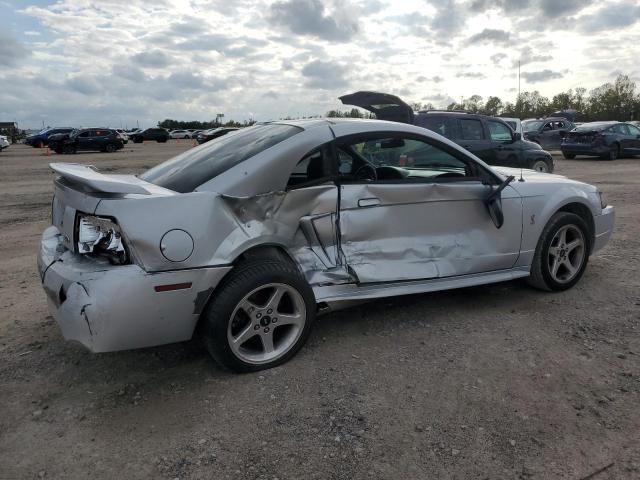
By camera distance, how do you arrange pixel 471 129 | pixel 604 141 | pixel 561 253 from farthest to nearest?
pixel 604 141
pixel 471 129
pixel 561 253

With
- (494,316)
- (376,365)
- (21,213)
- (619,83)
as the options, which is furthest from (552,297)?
(619,83)

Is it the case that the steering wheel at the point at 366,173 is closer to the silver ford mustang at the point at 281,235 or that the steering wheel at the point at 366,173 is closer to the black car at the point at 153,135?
the silver ford mustang at the point at 281,235

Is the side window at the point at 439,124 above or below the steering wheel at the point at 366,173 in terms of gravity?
above

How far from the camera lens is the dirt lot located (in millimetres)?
2518

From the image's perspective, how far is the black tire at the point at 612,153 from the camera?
63.3 ft

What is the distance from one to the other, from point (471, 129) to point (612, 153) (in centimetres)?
1213

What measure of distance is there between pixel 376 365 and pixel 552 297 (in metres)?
2.05

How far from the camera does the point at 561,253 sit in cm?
468

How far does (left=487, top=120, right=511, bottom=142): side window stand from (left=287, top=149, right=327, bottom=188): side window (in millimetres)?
7687

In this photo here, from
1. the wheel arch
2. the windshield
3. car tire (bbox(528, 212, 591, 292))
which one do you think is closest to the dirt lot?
car tire (bbox(528, 212, 591, 292))

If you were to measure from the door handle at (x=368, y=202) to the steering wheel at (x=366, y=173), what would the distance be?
0.52 ft

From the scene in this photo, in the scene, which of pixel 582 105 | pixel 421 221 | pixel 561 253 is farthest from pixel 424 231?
pixel 582 105

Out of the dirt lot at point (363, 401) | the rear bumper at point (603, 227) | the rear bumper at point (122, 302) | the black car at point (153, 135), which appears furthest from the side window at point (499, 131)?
the black car at point (153, 135)

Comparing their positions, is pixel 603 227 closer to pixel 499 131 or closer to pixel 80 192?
pixel 80 192
